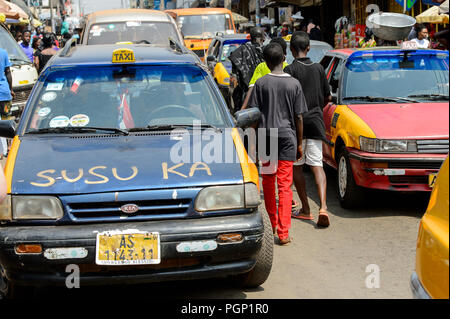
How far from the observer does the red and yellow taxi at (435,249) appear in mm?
2592

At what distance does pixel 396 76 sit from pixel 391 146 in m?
1.51

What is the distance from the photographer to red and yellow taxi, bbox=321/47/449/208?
6.46 metres

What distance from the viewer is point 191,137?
4812mm

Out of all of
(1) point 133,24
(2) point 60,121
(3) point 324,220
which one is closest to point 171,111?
(2) point 60,121

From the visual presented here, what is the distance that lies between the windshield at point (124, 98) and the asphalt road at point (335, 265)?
4.10ft

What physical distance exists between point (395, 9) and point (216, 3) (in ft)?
101

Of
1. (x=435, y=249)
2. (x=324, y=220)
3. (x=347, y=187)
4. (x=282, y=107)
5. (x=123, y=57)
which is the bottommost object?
(x=324, y=220)

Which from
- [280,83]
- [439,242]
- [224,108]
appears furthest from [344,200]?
[439,242]

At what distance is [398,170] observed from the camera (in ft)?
21.2

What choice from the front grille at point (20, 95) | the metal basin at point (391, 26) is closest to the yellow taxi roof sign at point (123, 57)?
the metal basin at point (391, 26)

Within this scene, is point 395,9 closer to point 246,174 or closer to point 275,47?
point 275,47

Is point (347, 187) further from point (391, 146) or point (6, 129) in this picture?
point (6, 129)

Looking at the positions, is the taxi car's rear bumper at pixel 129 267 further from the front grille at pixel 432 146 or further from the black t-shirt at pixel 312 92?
the front grille at pixel 432 146

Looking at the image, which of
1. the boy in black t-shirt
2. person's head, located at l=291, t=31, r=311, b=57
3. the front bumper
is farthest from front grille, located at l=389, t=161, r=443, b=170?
the front bumper
